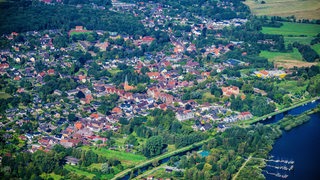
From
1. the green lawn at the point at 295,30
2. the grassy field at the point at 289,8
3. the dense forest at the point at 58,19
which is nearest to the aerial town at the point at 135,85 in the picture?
the dense forest at the point at 58,19

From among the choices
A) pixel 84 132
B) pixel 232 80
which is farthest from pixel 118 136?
pixel 232 80

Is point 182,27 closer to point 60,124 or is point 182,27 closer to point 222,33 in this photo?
point 222,33

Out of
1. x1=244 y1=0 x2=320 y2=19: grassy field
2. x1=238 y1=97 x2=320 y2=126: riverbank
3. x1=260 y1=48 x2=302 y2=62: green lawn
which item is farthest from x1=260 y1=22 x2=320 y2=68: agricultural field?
x1=238 y1=97 x2=320 y2=126: riverbank

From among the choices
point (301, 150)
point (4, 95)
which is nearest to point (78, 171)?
point (301, 150)

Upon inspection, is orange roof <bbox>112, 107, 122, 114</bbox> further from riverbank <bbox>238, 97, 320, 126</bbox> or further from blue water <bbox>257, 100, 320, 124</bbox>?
blue water <bbox>257, 100, 320, 124</bbox>

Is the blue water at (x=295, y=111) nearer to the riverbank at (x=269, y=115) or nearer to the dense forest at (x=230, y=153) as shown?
the riverbank at (x=269, y=115)
